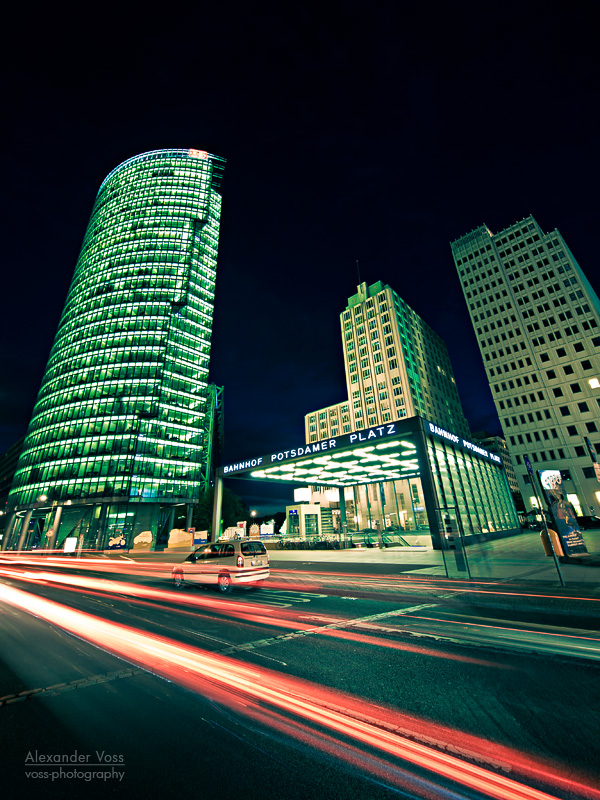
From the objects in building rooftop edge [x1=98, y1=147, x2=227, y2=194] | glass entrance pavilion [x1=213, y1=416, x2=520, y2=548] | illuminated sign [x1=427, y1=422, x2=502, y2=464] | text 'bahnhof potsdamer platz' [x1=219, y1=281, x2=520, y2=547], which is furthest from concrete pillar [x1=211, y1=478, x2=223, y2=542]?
building rooftop edge [x1=98, y1=147, x2=227, y2=194]

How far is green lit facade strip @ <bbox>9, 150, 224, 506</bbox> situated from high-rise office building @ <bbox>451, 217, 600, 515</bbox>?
64756mm

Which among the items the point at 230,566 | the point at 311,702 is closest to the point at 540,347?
the point at 230,566

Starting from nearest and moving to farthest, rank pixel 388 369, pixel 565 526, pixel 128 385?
1. pixel 565 526
2. pixel 128 385
3. pixel 388 369

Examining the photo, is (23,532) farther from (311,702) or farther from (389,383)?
(389,383)

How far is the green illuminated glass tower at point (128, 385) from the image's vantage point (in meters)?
57.2

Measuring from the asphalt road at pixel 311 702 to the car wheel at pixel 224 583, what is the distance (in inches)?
133

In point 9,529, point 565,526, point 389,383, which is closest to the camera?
point 565,526

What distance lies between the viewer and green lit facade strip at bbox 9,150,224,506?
59.1 m

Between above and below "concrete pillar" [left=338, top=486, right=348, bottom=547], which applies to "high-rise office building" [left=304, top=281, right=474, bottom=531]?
above

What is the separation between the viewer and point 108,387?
62875 mm

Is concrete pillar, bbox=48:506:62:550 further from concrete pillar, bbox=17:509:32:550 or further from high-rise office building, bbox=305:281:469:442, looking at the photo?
high-rise office building, bbox=305:281:469:442

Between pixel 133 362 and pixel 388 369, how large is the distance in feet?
190

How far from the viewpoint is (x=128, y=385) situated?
6312cm

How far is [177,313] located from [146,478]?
36862 mm
